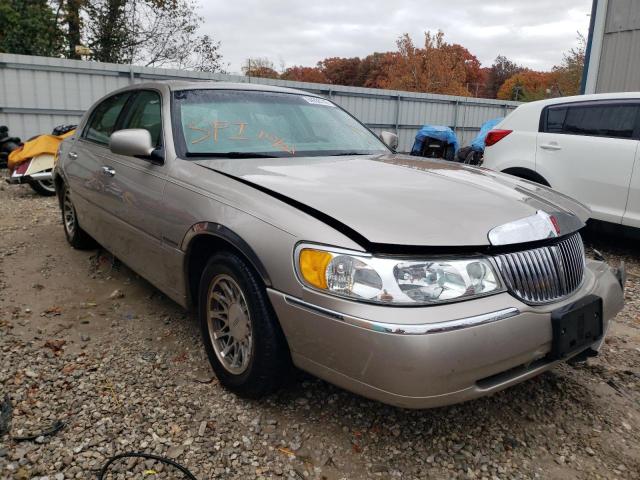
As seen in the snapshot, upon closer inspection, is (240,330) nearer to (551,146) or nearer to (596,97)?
(551,146)

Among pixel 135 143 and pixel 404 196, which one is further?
pixel 135 143

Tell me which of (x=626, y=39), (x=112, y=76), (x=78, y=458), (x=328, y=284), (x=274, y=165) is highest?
(x=626, y=39)

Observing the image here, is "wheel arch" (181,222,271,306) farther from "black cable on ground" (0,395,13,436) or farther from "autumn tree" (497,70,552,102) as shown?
"autumn tree" (497,70,552,102)

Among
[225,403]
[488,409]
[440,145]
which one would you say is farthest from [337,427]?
[440,145]

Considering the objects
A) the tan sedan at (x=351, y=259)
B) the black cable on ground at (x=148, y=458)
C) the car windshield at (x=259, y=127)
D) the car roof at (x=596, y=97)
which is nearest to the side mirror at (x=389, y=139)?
→ the car windshield at (x=259, y=127)

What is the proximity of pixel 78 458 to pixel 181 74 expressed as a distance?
11.0 metres

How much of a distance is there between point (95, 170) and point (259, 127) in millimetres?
1489

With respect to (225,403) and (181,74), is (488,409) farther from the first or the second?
(181,74)

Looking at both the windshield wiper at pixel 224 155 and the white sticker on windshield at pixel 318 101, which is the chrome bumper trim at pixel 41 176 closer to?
the white sticker on windshield at pixel 318 101

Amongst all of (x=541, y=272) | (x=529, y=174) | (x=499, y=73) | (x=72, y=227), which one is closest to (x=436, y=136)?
(x=529, y=174)

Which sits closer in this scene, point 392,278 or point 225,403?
point 392,278

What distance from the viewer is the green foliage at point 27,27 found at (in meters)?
16.0

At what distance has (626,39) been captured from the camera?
31.3 ft

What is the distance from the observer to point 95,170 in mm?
3961
